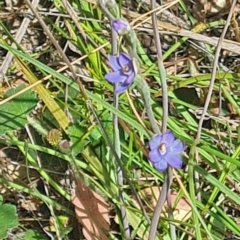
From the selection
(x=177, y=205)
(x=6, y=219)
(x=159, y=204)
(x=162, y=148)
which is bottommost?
(x=177, y=205)

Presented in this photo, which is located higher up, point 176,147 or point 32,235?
point 176,147

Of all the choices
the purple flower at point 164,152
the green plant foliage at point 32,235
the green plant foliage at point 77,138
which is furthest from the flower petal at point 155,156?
the green plant foliage at point 32,235

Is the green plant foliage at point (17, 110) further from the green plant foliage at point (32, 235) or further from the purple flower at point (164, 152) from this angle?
the purple flower at point (164, 152)

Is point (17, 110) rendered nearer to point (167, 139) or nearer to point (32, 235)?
point (32, 235)

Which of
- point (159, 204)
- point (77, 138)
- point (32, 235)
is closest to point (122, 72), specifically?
point (159, 204)

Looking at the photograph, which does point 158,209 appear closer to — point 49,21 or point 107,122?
point 107,122

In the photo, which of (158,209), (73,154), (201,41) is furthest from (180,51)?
(158,209)
